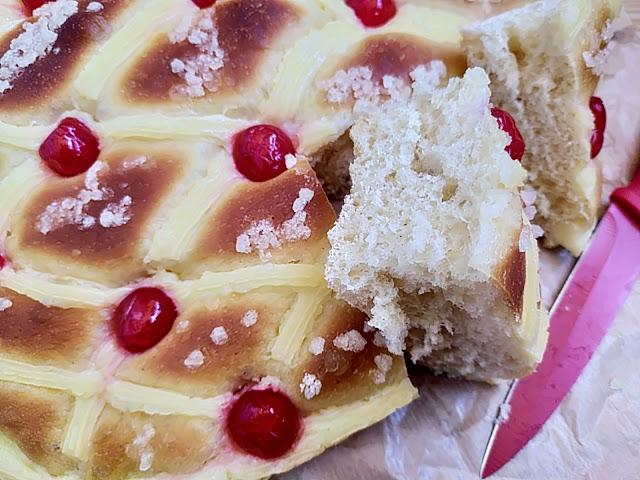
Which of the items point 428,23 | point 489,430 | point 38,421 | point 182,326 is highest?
point 428,23

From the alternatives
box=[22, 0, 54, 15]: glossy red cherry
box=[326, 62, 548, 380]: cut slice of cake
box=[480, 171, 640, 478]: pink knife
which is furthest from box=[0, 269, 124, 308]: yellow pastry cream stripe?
box=[480, 171, 640, 478]: pink knife

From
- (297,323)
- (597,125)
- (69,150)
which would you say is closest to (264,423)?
(297,323)

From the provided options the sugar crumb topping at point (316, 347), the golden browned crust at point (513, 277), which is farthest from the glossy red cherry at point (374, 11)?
the sugar crumb topping at point (316, 347)

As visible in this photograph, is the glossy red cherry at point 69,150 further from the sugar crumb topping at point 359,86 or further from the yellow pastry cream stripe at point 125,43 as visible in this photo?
the sugar crumb topping at point 359,86

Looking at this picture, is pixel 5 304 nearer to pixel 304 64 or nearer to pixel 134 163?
pixel 134 163

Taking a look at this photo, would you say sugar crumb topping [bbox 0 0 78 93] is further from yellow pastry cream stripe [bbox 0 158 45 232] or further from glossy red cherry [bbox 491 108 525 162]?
glossy red cherry [bbox 491 108 525 162]

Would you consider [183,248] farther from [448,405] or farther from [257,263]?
[448,405]
